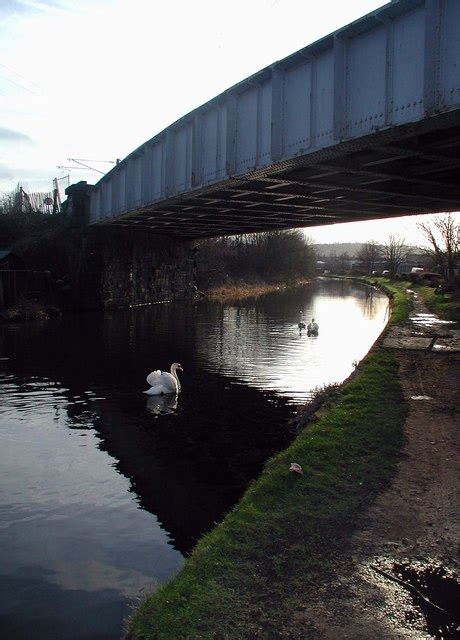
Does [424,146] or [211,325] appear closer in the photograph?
Result: [424,146]

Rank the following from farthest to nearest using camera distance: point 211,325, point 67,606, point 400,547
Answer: point 211,325 < point 67,606 < point 400,547

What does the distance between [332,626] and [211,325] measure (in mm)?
24710

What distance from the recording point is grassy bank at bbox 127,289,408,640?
4.04 meters

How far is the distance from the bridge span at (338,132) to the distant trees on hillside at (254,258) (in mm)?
33843

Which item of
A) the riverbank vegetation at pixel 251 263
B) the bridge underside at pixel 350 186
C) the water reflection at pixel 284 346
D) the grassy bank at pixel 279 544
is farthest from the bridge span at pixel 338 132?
the riverbank vegetation at pixel 251 263

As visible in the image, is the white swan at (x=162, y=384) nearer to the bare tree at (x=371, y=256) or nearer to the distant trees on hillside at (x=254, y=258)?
the distant trees on hillside at (x=254, y=258)

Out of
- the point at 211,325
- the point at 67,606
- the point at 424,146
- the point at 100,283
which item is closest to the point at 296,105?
the point at 424,146

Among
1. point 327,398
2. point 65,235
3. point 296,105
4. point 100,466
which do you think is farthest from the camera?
point 65,235

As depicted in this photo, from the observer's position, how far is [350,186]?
17.0 metres

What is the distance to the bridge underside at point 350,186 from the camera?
11.3m

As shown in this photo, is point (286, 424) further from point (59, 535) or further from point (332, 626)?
point (332, 626)

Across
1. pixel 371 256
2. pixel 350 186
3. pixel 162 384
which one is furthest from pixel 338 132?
pixel 371 256

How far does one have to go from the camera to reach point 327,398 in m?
11.1

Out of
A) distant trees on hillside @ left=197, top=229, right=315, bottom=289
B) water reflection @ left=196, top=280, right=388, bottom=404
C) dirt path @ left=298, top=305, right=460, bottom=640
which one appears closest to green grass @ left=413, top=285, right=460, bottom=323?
water reflection @ left=196, top=280, right=388, bottom=404
